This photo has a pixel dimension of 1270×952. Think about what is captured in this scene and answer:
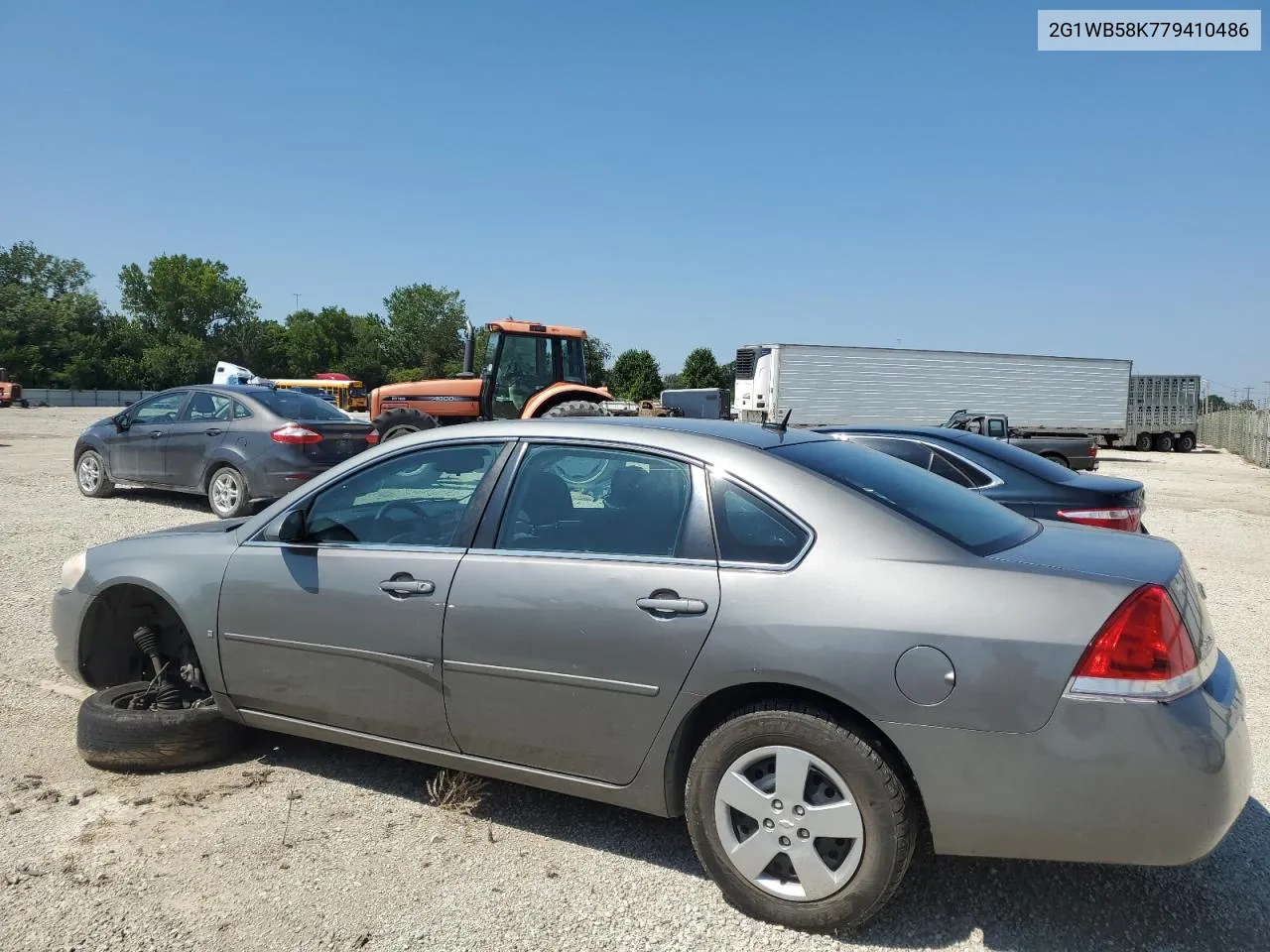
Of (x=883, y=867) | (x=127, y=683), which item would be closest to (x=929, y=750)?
(x=883, y=867)

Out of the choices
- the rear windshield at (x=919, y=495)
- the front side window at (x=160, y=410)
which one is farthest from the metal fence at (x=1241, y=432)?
the rear windshield at (x=919, y=495)

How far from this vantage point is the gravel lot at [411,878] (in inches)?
112

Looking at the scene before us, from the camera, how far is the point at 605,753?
3.11m

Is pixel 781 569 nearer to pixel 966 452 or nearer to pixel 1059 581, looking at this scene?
pixel 1059 581

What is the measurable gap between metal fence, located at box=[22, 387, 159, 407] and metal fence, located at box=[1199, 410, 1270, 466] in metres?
69.8

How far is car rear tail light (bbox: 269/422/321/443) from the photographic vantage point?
10.4m

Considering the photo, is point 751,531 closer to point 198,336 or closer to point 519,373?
point 519,373

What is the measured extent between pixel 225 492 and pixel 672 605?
30.2 ft

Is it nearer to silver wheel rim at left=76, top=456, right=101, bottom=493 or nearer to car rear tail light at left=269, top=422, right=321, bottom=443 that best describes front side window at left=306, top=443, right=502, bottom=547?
car rear tail light at left=269, top=422, right=321, bottom=443

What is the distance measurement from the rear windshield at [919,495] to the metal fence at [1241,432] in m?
32.5

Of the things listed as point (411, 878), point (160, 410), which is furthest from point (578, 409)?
point (411, 878)

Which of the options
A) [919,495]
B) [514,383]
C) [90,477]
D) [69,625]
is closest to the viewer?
[919,495]

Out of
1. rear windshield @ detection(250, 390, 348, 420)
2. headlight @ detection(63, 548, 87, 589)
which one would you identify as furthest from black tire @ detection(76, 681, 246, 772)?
rear windshield @ detection(250, 390, 348, 420)

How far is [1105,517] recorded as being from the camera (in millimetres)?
6418
